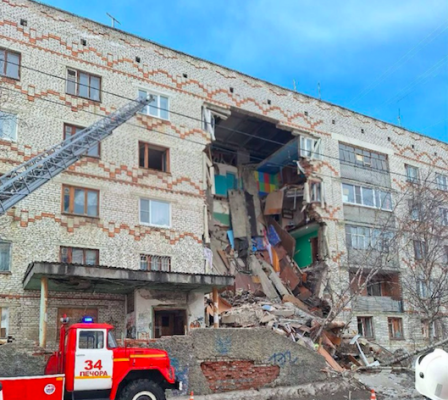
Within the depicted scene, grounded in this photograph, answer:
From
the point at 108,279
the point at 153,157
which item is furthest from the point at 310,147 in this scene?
the point at 108,279

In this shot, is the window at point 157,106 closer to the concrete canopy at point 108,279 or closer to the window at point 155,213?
the window at point 155,213

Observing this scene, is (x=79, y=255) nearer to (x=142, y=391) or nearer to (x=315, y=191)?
(x=142, y=391)

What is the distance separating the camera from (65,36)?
2325cm

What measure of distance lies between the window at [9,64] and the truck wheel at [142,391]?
1487 centimetres

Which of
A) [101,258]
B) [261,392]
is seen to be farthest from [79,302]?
[261,392]

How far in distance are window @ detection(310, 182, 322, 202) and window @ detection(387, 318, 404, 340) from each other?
27.1ft

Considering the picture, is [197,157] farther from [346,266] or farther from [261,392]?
[261,392]

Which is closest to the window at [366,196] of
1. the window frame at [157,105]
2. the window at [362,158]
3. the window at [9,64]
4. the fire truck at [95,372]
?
the window at [362,158]

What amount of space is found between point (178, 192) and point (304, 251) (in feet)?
36.8

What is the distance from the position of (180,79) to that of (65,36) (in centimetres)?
596

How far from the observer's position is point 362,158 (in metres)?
33.1

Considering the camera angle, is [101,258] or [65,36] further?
[65,36]

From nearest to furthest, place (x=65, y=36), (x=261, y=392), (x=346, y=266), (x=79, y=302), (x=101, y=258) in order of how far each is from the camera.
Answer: (x=261, y=392)
(x=79, y=302)
(x=101, y=258)
(x=65, y=36)
(x=346, y=266)

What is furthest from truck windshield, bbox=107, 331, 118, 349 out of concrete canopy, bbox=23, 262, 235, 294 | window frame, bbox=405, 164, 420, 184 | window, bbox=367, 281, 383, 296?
window frame, bbox=405, 164, 420, 184
